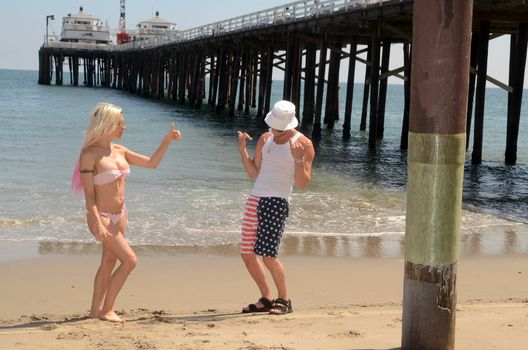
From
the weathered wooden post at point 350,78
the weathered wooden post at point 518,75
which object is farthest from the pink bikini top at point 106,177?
the weathered wooden post at point 350,78

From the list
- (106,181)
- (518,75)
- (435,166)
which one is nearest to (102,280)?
(106,181)

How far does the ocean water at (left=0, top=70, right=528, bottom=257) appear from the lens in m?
8.81

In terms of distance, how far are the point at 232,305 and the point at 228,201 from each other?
6.21m

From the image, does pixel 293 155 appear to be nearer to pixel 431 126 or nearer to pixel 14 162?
pixel 431 126

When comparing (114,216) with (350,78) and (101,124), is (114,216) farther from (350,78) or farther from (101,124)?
(350,78)

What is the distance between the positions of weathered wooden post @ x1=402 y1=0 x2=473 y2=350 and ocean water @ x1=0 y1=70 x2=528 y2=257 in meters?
4.51

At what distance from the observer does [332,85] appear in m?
28.3

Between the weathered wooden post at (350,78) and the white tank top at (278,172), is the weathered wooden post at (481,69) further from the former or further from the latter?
the white tank top at (278,172)

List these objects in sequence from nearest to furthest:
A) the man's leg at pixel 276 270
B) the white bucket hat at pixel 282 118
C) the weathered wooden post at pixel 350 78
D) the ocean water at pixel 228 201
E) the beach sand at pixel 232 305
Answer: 1. the beach sand at pixel 232 305
2. the white bucket hat at pixel 282 118
3. the man's leg at pixel 276 270
4. the ocean water at pixel 228 201
5. the weathered wooden post at pixel 350 78

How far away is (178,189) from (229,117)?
76.6 feet

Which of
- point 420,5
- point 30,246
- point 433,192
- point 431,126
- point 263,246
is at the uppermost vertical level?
point 420,5

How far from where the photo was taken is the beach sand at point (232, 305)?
425 centimetres

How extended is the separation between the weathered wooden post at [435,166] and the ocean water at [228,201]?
14.8 feet

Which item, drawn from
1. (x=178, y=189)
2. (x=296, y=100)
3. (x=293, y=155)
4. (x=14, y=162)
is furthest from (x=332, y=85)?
(x=293, y=155)
